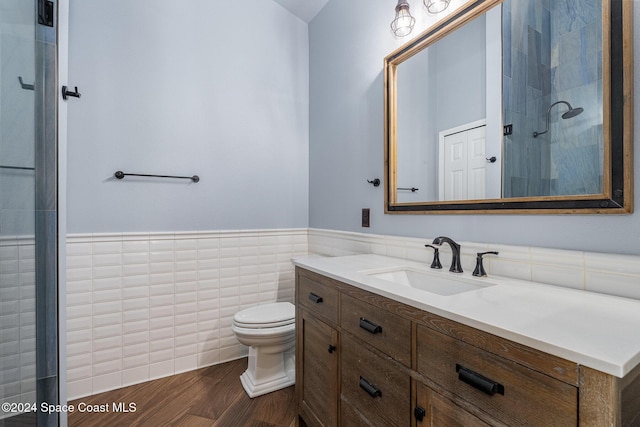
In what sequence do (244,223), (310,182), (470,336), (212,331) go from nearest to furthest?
(470,336) → (212,331) → (244,223) → (310,182)

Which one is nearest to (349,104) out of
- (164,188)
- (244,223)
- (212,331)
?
(244,223)

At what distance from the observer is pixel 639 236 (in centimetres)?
84

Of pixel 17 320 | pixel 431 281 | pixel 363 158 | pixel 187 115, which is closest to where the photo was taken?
pixel 17 320

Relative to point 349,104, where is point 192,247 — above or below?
below

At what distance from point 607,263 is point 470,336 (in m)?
0.54

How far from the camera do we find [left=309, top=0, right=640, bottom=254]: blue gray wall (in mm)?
955

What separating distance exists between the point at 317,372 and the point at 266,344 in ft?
1.84

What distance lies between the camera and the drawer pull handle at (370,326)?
98cm

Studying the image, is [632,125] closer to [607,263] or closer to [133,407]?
[607,263]

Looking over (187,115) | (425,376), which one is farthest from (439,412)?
(187,115)

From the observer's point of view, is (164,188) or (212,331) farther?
(212,331)

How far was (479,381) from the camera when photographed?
66 centimetres

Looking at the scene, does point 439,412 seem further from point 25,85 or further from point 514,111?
point 25,85

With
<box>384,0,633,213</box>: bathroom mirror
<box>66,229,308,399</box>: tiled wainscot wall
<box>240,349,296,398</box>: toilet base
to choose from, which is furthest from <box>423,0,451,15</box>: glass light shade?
<box>240,349,296,398</box>: toilet base
